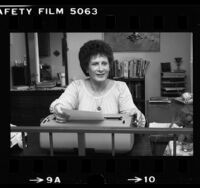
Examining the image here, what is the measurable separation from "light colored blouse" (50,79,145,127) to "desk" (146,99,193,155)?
0.64 ft

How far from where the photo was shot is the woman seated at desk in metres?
1.25

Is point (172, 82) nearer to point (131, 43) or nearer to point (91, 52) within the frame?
point (131, 43)

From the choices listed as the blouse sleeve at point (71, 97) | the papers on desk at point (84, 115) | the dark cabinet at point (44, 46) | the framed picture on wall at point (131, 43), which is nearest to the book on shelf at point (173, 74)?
the framed picture on wall at point (131, 43)

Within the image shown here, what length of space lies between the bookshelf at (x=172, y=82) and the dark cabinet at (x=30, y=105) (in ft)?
3.53

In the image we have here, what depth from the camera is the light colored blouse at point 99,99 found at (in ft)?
4.29

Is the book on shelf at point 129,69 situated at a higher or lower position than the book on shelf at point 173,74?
higher

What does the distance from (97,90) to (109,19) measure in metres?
0.56

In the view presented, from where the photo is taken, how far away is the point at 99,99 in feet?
4.31

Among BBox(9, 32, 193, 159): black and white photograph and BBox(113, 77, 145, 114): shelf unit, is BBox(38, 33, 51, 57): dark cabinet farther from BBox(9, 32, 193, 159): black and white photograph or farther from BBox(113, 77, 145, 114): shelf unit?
BBox(113, 77, 145, 114): shelf unit

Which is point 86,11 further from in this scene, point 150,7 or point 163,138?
point 163,138

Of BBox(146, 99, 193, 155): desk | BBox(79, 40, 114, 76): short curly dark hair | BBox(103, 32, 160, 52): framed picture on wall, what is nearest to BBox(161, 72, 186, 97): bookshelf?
BBox(103, 32, 160, 52): framed picture on wall

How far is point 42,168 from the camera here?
86 centimetres

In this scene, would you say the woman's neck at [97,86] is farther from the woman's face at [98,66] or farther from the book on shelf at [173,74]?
the book on shelf at [173,74]

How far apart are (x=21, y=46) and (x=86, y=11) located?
2.38 m
